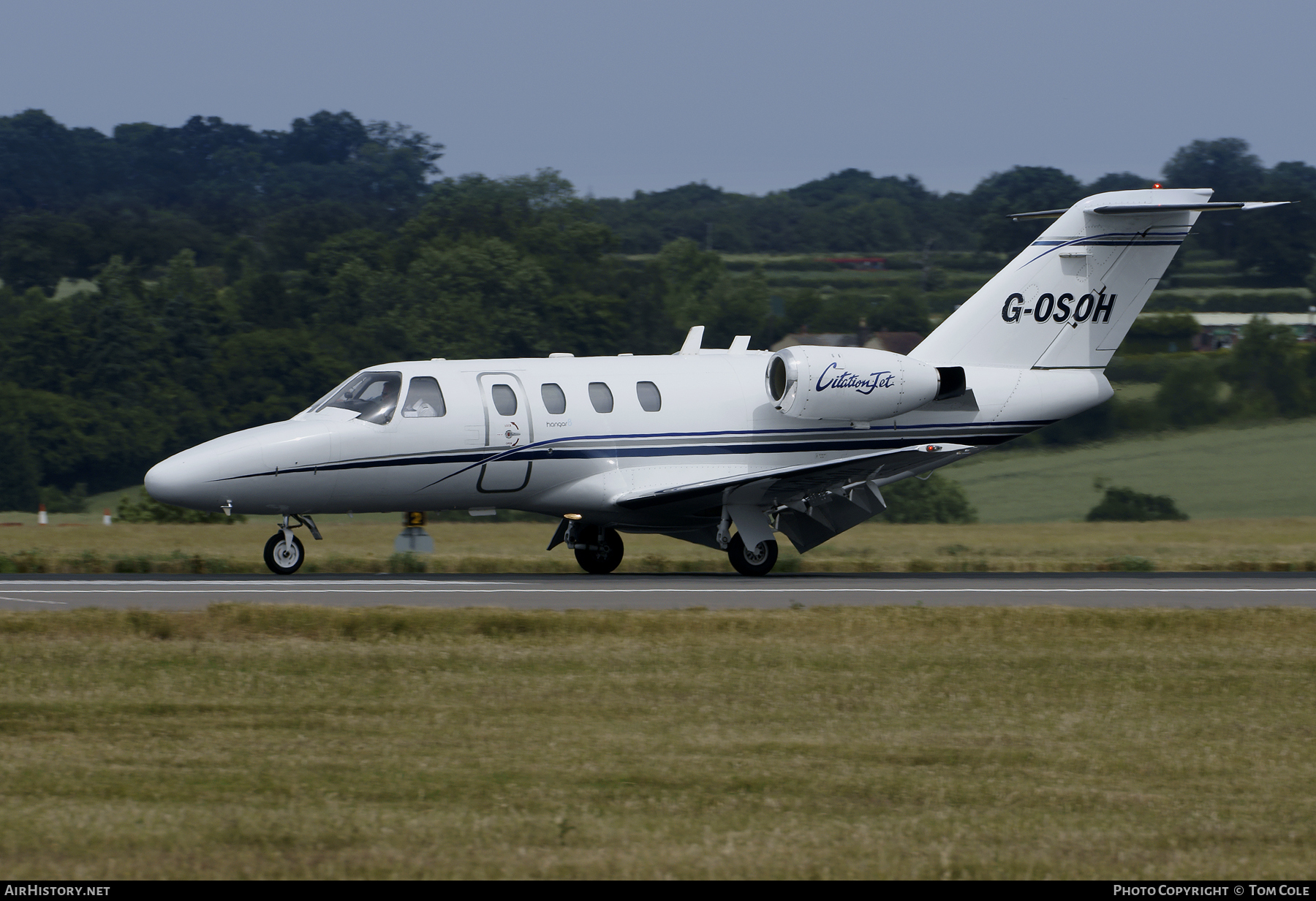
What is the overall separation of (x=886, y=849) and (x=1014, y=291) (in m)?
16.5

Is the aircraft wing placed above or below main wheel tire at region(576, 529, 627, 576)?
above

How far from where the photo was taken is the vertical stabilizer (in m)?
22.3

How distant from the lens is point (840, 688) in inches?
438

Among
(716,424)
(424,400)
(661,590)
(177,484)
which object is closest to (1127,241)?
(716,424)

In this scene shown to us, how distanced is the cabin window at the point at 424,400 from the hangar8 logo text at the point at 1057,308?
8249mm

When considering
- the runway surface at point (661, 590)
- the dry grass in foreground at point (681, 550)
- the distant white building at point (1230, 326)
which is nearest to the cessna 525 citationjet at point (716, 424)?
the runway surface at point (661, 590)

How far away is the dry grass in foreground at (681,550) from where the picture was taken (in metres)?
22.2

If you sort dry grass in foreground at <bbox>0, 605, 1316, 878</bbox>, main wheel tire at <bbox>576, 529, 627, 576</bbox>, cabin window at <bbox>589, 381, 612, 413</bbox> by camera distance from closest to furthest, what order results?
dry grass in foreground at <bbox>0, 605, 1316, 878</bbox> → cabin window at <bbox>589, 381, 612, 413</bbox> → main wheel tire at <bbox>576, 529, 627, 576</bbox>

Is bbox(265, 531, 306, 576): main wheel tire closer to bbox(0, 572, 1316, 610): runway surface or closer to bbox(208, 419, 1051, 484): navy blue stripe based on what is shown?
bbox(0, 572, 1316, 610): runway surface

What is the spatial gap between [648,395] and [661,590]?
345 cm

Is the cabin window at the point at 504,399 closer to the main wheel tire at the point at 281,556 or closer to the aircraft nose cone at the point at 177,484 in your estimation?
the main wheel tire at the point at 281,556

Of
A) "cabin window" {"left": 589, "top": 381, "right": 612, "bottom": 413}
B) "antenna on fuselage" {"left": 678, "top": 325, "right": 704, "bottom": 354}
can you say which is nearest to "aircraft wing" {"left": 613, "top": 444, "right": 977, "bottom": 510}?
"cabin window" {"left": 589, "top": 381, "right": 612, "bottom": 413}

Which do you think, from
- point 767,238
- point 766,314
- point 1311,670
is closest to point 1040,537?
point 1311,670

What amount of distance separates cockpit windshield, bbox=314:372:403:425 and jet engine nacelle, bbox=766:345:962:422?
5065mm
